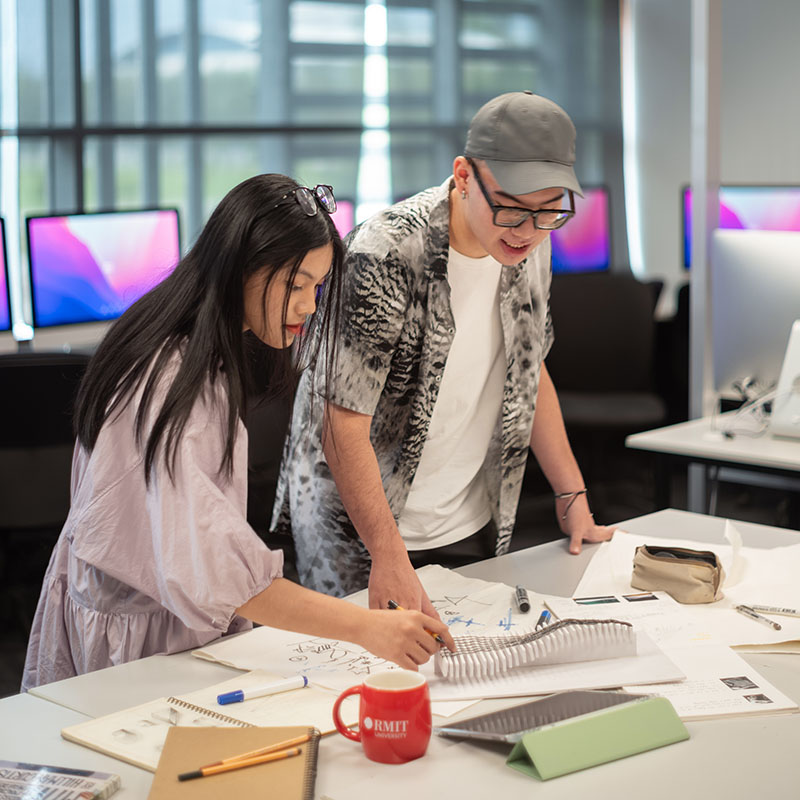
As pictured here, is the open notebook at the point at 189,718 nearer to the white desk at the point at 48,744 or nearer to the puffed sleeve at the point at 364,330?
the white desk at the point at 48,744

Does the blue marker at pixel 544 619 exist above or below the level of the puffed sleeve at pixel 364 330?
below

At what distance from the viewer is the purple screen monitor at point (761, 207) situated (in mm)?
4758

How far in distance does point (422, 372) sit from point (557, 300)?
9.51 feet

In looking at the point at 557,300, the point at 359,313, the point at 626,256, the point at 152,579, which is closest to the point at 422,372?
the point at 359,313

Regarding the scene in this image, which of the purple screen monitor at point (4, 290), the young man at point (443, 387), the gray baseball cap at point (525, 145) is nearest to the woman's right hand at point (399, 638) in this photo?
the young man at point (443, 387)

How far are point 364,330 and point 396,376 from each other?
118mm

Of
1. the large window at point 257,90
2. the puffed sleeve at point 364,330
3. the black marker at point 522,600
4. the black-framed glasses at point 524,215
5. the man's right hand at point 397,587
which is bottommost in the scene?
the black marker at point 522,600

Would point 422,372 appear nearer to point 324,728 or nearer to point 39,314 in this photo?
point 324,728

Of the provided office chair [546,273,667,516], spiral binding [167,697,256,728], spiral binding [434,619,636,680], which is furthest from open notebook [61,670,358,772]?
office chair [546,273,667,516]

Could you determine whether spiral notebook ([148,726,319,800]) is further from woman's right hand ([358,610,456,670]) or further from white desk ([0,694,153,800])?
woman's right hand ([358,610,456,670])

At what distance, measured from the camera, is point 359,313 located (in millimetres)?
1596

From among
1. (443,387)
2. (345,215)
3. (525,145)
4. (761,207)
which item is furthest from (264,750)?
(761,207)

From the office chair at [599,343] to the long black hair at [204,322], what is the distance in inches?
127

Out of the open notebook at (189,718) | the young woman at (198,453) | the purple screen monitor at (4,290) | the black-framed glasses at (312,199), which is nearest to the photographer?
the open notebook at (189,718)
